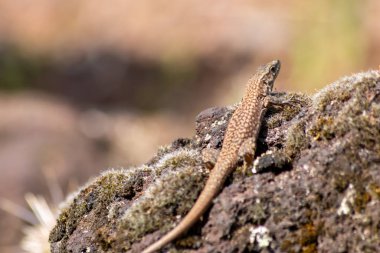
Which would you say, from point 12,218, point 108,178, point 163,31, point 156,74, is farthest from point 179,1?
point 108,178

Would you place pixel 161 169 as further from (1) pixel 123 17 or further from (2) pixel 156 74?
(1) pixel 123 17

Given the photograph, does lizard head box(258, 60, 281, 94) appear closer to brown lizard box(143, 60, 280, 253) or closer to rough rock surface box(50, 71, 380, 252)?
brown lizard box(143, 60, 280, 253)

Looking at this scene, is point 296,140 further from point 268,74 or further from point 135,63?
point 135,63

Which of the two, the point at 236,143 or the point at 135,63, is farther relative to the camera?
the point at 135,63

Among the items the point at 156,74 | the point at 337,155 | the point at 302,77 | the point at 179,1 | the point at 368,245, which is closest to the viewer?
the point at 368,245

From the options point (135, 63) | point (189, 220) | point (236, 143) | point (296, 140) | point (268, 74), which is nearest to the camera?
point (189, 220)

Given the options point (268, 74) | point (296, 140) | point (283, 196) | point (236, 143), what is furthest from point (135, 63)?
point (283, 196)

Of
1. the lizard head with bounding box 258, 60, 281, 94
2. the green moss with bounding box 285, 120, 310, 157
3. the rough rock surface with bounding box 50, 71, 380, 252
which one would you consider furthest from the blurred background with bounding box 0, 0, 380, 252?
the green moss with bounding box 285, 120, 310, 157
